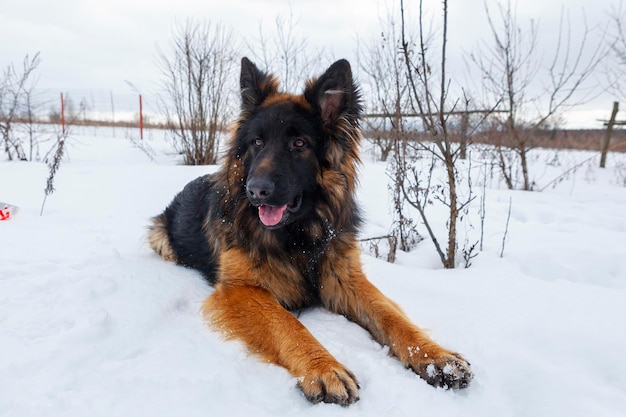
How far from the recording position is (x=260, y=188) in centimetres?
257

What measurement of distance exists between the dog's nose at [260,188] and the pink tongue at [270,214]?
0.19 meters

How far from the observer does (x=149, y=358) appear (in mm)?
2154

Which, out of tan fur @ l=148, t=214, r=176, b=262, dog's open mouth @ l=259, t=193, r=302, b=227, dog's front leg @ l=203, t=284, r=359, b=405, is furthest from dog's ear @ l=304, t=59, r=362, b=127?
tan fur @ l=148, t=214, r=176, b=262

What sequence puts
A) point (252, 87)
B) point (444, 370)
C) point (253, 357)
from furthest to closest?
point (252, 87), point (253, 357), point (444, 370)

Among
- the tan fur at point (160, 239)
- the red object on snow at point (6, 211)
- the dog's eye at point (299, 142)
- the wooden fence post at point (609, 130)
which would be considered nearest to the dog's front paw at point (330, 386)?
the dog's eye at point (299, 142)

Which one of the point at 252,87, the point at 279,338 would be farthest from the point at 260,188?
the point at 252,87

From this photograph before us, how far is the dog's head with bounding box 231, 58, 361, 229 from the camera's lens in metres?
2.84

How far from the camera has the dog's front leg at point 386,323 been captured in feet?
7.11

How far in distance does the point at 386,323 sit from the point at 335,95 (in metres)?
1.72

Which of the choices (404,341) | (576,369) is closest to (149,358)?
(404,341)

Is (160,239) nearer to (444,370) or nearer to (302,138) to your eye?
(302,138)

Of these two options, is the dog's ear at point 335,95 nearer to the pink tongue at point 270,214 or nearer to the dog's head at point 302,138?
the dog's head at point 302,138

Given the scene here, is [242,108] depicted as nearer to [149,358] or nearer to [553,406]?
[149,358]

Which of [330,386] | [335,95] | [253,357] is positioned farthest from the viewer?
[335,95]
